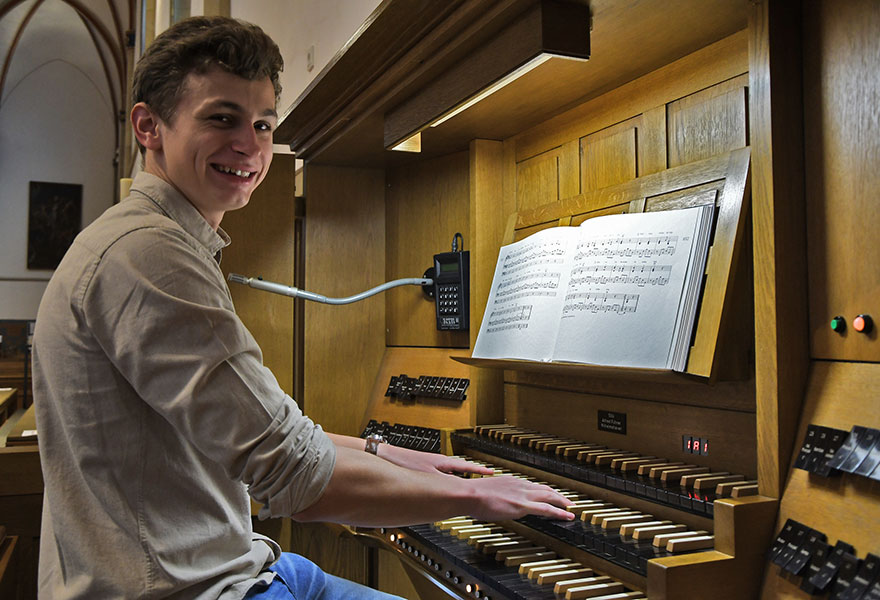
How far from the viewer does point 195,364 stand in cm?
109

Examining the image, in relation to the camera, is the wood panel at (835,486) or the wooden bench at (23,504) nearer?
the wood panel at (835,486)

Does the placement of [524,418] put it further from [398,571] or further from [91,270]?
[91,270]

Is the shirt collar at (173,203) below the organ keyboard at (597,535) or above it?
above

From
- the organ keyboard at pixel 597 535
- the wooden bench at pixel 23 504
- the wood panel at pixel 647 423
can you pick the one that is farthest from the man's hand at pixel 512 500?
the wooden bench at pixel 23 504

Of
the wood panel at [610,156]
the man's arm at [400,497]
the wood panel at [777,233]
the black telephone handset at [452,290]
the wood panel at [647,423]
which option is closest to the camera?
the man's arm at [400,497]

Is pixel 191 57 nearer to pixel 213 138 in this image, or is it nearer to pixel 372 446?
pixel 213 138

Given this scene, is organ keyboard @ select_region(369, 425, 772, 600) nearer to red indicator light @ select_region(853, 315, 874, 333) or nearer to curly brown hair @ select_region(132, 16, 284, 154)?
red indicator light @ select_region(853, 315, 874, 333)

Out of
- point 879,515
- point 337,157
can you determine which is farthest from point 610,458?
point 337,157

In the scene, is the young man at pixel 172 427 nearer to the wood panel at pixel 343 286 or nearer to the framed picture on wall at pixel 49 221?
the wood panel at pixel 343 286

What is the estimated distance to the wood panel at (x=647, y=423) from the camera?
1.71 meters

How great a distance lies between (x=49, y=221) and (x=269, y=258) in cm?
1050

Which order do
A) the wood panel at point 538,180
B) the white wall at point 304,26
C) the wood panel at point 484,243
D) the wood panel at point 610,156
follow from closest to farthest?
1. the wood panel at point 610,156
2. the wood panel at point 538,180
3. the wood panel at point 484,243
4. the white wall at point 304,26

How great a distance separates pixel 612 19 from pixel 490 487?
1.17 metres

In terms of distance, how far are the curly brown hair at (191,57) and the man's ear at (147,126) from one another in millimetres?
13
